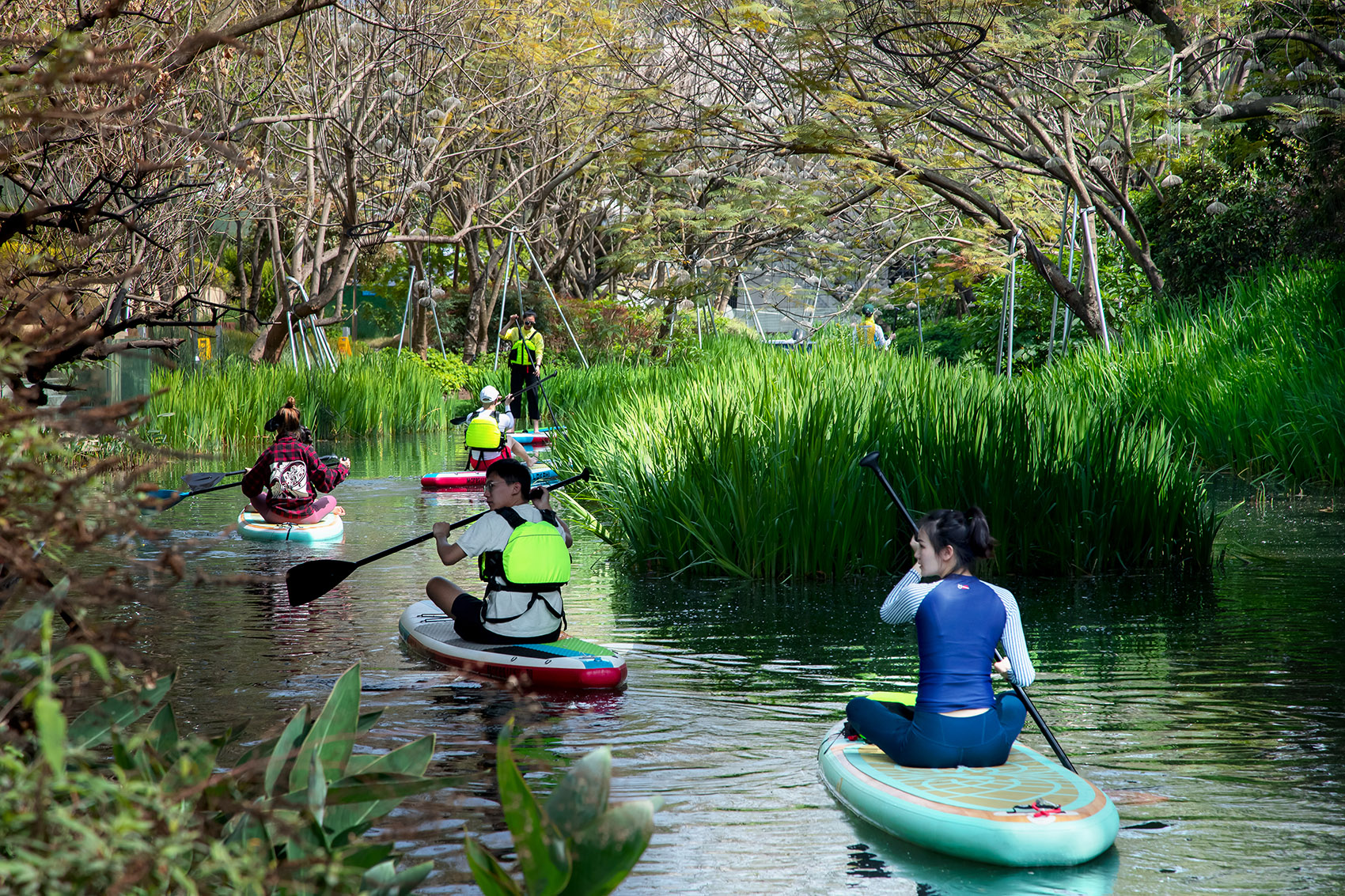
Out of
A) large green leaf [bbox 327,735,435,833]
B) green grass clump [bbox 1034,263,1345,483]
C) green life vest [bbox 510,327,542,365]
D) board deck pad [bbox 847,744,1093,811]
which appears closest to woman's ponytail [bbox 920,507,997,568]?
board deck pad [bbox 847,744,1093,811]

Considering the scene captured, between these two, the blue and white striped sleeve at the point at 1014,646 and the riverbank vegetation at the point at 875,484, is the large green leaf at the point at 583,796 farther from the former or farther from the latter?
the riverbank vegetation at the point at 875,484

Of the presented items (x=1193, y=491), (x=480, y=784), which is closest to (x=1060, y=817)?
(x=480, y=784)

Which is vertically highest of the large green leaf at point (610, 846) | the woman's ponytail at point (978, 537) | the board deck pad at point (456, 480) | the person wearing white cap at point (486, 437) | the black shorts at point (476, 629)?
the person wearing white cap at point (486, 437)

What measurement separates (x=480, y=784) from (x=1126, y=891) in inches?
97.0

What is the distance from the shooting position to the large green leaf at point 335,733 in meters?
2.72

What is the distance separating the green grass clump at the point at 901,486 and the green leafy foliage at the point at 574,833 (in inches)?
284

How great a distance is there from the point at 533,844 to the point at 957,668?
3.04 metres

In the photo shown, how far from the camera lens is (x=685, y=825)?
16.0ft

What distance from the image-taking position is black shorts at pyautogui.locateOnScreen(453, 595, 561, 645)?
24.1 ft

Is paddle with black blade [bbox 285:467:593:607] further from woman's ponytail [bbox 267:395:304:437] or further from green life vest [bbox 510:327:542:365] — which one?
green life vest [bbox 510:327:542:365]

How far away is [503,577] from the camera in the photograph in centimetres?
741

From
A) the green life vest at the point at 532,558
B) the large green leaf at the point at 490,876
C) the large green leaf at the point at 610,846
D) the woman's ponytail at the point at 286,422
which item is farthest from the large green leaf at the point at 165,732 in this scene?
the woman's ponytail at the point at 286,422

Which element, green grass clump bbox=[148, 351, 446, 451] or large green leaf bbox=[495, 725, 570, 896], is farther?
green grass clump bbox=[148, 351, 446, 451]

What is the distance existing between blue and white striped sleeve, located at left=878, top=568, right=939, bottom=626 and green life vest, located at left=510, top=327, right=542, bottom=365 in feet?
55.8
